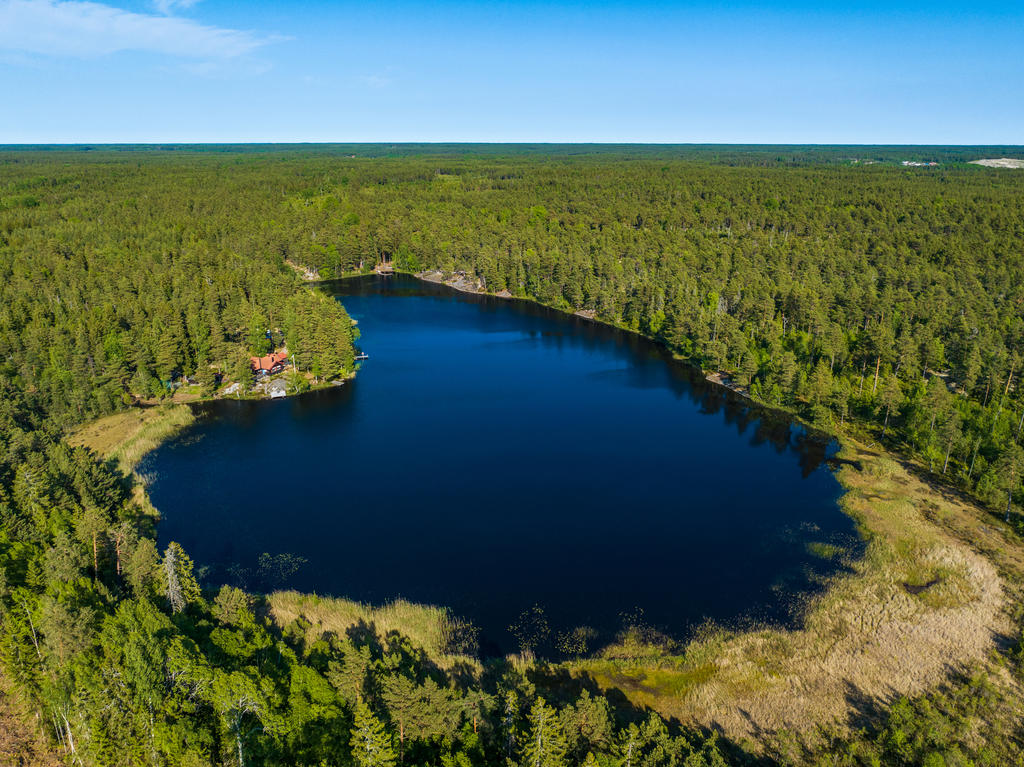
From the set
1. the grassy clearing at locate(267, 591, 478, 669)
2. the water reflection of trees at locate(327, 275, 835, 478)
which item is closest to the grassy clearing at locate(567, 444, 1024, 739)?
the grassy clearing at locate(267, 591, 478, 669)

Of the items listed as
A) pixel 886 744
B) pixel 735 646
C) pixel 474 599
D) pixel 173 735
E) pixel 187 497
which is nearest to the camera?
pixel 173 735

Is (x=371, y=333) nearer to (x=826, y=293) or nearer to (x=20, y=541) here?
(x=20, y=541)

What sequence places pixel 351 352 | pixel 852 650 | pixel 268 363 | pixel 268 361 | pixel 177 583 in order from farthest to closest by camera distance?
pixel 268 361
pixel 268 363
pixel 351 352
pixel 852 650
pixel 177 583

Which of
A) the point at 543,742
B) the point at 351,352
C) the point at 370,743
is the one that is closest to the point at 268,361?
the point at 351,352

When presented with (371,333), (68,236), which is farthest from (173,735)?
(68,236)

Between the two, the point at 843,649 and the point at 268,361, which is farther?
the point at 268,361

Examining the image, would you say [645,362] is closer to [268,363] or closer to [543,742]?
[268,363]
